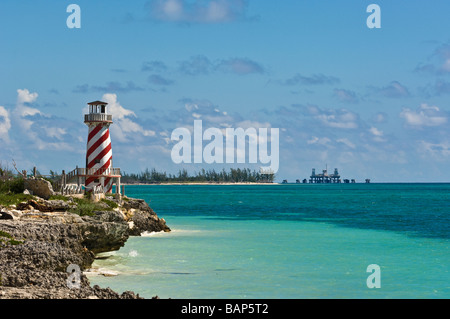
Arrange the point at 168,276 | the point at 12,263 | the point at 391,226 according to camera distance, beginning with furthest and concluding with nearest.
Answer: the point at 391,226, the point at 168,276, the point at 12,263

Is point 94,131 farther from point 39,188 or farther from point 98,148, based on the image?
point 39,188

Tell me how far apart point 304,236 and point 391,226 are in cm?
1444

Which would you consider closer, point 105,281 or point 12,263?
point 12,263

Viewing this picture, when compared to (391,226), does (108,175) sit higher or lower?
higher

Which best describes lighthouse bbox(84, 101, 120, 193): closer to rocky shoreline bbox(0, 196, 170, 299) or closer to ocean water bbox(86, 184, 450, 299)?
ocean water bbox(86, 184, 450, 299)

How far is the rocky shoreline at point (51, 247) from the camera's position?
13.9 m

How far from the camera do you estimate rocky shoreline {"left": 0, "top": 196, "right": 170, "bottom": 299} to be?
13906 mm

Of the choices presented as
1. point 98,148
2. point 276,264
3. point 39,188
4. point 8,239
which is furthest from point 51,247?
point 98,148

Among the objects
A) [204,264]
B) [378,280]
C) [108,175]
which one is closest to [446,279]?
[378,280]

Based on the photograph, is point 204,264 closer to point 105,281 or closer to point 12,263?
point 105,281

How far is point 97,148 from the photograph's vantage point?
43.8 m

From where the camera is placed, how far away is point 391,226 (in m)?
51.2

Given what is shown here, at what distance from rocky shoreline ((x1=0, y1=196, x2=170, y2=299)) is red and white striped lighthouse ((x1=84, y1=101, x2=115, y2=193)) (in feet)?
45.7

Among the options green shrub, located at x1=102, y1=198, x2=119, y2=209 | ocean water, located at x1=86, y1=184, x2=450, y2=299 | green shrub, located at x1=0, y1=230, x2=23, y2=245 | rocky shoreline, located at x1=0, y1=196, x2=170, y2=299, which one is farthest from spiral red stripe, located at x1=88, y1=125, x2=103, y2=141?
green shrub, located at x1=0, y1=230, x2=23, y2=245
